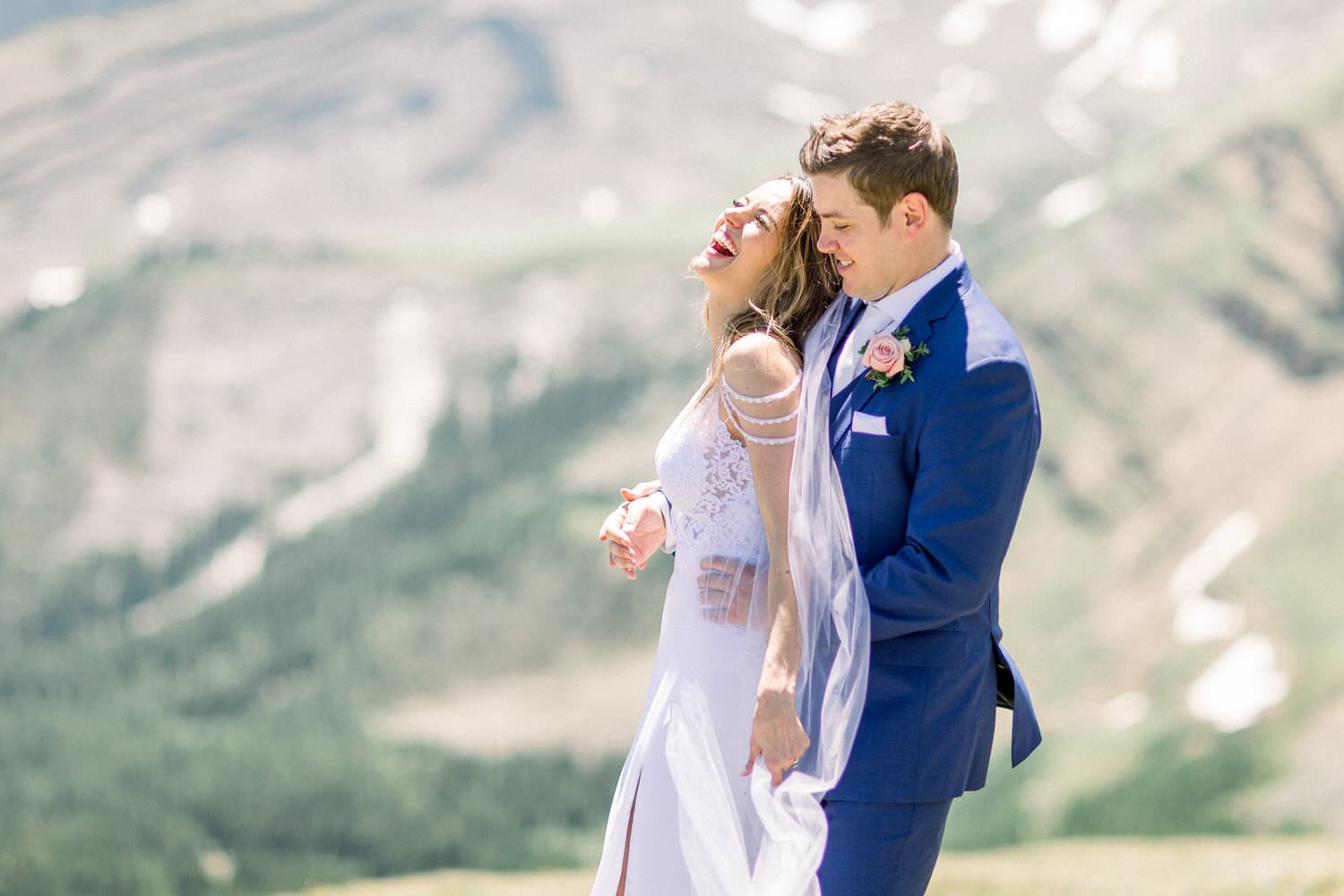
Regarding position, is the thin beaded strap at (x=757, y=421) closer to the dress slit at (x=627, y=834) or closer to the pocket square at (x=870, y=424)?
the pocket square at (x=870, y=424)

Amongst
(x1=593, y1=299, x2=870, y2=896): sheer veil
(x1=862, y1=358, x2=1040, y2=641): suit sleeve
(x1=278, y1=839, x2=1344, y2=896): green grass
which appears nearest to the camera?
(x1=862, y1=358, x2=1040, y2=641): suit sleeve

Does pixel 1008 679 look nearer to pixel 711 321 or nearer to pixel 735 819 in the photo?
pixel 735 819

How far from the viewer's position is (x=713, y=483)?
219cm

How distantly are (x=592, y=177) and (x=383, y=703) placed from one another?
6155mm

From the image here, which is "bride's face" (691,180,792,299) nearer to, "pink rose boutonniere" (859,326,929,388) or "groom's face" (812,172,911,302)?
"groom's face" (812,172,911,302)

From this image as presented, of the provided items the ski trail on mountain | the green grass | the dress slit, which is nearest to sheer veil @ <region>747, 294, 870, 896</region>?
the dress slit

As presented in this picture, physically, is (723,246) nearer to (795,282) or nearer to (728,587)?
(795,282)

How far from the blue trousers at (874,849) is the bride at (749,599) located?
3cm

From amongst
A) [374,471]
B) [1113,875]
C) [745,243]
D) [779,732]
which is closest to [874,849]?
[779,732]

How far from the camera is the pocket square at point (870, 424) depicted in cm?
188

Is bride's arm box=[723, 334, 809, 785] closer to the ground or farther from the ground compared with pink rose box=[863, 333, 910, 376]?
closer to the ground

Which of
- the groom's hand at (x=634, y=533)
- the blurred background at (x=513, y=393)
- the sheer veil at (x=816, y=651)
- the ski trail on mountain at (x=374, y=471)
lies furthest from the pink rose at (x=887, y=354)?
the ski trail on mountain at (x=374, y=471)

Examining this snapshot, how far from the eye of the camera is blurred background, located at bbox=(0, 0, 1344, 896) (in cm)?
1085

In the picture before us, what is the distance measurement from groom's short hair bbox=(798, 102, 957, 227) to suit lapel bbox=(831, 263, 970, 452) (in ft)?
0.43
